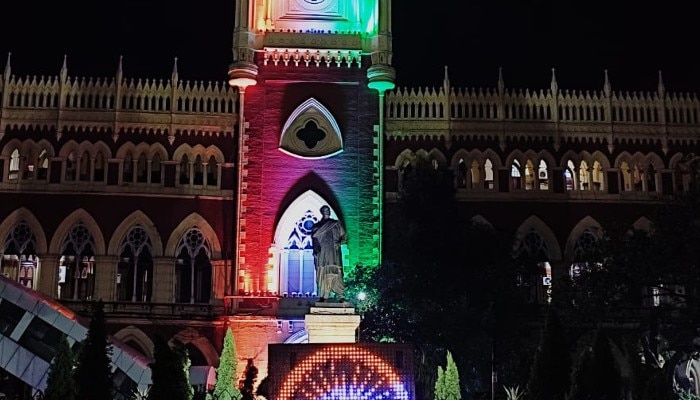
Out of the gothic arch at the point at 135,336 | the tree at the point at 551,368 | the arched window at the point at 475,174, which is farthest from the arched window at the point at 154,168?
the tree at the point at 551,368

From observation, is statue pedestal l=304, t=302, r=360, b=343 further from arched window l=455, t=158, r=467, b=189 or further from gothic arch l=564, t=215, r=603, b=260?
gothic arch l=564, t=215, r=603, b=260

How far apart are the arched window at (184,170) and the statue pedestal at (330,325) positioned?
592 inches

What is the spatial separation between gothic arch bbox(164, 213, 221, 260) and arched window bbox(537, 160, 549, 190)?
13.1m

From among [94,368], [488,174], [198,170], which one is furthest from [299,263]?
[94,368]

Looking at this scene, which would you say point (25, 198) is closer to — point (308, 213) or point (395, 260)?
point (308, 213)

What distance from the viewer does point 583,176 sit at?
36.2 m

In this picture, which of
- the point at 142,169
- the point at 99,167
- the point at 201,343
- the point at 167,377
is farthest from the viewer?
the point at 142,169

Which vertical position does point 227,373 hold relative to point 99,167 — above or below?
below

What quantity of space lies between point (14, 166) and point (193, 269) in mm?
8188

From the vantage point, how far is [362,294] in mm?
29609

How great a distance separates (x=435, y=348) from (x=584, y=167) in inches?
486

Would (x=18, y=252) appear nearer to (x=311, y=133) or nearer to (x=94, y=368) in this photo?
(x=311, y=133)

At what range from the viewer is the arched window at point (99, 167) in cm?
3488

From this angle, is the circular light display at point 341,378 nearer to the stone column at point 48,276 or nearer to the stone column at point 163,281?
the stone column at point 163,281
